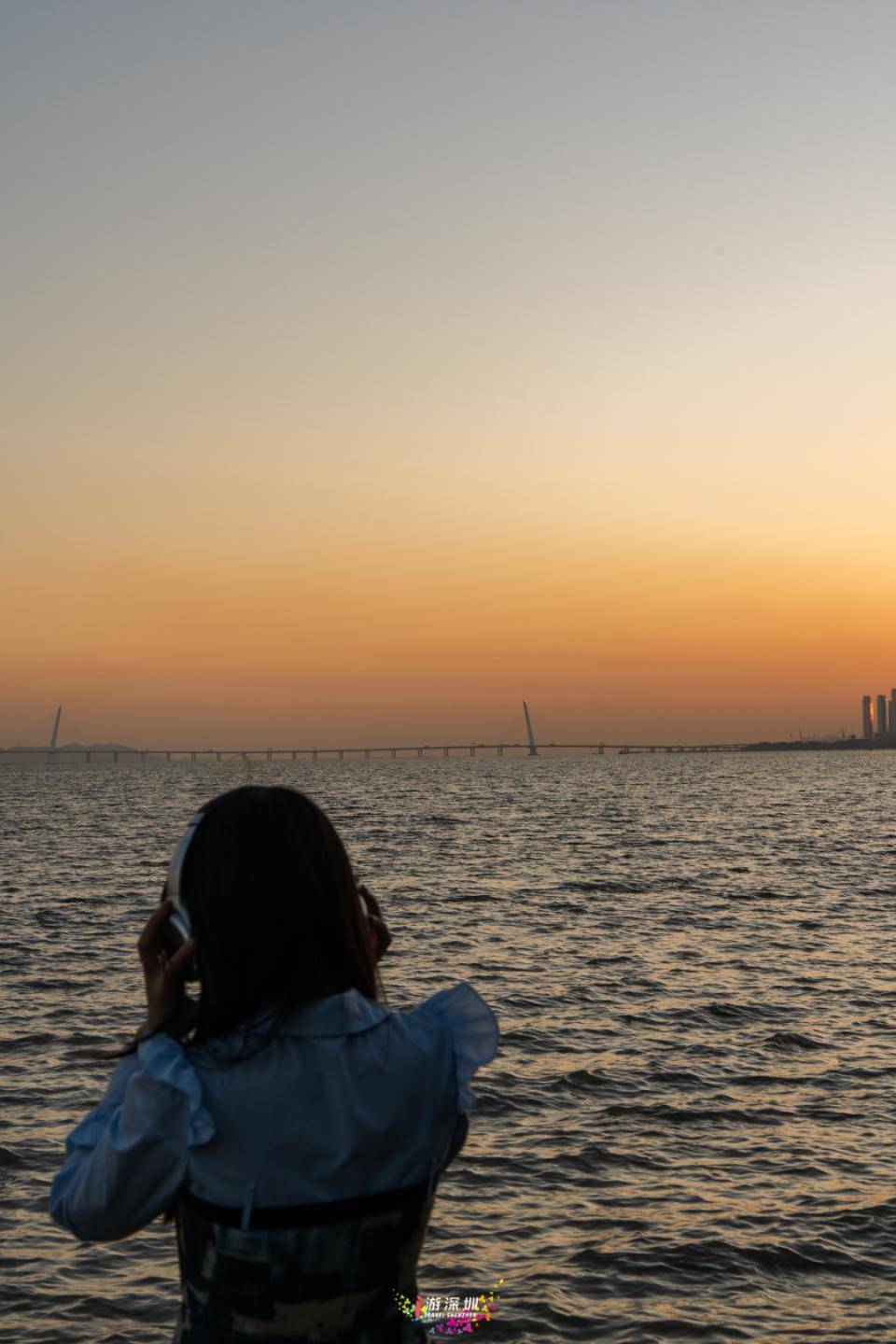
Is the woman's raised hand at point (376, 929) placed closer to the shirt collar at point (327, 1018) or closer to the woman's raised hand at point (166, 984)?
the shirt collar at point (327, 1018)

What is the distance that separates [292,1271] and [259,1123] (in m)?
0.37

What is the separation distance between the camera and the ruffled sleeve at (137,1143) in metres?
2.64

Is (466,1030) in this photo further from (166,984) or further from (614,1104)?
(614,1104)

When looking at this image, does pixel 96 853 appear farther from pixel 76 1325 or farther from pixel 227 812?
pixel 227 812

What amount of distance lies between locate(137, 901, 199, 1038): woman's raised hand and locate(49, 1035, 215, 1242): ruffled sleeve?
9 cm

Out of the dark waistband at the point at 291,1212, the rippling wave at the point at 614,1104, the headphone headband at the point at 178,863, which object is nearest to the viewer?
→ the dark waistband at the point at 291,1212

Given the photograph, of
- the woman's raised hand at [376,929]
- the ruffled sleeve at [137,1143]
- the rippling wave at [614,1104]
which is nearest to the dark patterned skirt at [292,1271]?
the ruffled sleeve at [137,1143]

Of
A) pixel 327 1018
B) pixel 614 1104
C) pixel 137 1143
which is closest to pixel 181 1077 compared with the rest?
pixel 137 1143

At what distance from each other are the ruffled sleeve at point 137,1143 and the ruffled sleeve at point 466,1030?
24.7 inches

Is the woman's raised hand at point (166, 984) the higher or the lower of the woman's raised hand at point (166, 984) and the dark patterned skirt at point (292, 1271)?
the higher

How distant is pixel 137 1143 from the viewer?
2.63 m

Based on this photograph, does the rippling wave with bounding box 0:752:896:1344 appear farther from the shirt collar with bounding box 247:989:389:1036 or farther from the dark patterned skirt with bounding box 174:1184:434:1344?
the shirt collar with bounding box 247:989:389:1036

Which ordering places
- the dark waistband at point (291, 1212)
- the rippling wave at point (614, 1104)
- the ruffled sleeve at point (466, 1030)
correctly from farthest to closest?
the rippling wave at point (614, 1104), the ruffled sleeve at point (466, 1030), the dark waistband at point (291, 1212)

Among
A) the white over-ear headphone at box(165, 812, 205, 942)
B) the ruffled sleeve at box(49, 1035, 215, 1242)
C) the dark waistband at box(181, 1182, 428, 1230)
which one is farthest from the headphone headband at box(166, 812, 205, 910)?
the dark waistband at box(181, 1182, 428, 1230)
